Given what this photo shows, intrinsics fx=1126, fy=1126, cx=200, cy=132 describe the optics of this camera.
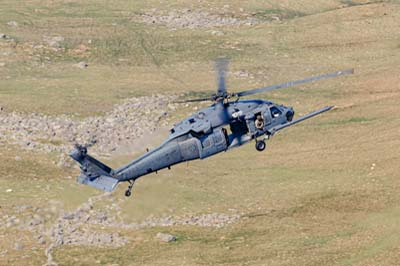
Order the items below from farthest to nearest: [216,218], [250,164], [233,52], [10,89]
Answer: [233,52], [10,89], [250,164], [216,218]

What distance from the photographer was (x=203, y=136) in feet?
218

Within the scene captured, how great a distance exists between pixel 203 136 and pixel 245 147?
2445 cm

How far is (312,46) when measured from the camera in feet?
384

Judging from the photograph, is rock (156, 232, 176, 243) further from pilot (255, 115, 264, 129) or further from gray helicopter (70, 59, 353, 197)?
pilot (255, 115, 264, 129)

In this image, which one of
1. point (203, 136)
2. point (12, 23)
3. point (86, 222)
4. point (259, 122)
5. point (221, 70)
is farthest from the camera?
point (12, 23)

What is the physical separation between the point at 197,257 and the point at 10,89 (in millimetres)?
34350

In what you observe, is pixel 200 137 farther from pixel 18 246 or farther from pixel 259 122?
pixel 18 246

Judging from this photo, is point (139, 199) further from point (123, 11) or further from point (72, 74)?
point (123, 11)

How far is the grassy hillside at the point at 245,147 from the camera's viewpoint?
75312 millimetres

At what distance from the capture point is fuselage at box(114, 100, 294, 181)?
2576 inches

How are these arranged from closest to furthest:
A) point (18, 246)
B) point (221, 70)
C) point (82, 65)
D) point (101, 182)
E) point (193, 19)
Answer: point (221, 70) → point (101, 182) → point (18, 246) → point (82, 65) → point (193, 19)

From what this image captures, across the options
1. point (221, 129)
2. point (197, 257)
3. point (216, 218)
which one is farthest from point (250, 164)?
point (221, 129)

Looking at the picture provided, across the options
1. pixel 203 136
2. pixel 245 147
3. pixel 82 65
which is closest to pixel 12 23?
pixel 82 65

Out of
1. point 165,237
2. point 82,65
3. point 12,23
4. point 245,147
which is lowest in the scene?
point 165,237
